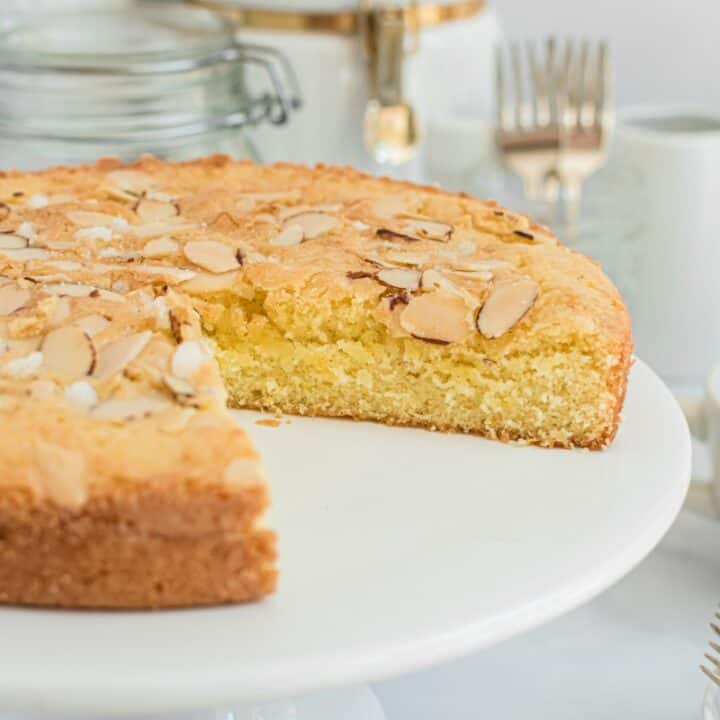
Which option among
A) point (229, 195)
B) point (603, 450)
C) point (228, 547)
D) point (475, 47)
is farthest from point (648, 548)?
point (475, 47)

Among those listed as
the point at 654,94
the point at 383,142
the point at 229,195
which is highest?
the point at 229,195

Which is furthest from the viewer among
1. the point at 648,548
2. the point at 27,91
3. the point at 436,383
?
the point at 27,91

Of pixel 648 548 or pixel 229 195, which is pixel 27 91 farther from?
pixel 648 548

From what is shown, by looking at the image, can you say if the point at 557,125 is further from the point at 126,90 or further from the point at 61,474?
the point at 61,474

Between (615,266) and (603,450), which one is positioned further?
(615,266)

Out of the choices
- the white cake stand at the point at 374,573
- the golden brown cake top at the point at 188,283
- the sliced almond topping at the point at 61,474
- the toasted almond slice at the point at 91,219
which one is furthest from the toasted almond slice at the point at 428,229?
the sliced almond topping at the point at 61,474

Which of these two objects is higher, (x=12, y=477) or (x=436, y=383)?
(x=12, y=477)

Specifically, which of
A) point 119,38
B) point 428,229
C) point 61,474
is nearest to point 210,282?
point 428,229
